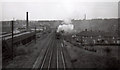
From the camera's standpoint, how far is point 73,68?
1380cm

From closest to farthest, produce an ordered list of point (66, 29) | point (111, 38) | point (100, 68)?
point (100, 68)
point (111, 38)
point (66, 29)

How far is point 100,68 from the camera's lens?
1320cm

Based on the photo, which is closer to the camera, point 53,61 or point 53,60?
point 53,61

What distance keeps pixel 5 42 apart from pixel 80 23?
85.1m

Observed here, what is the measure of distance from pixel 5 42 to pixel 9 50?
132cm

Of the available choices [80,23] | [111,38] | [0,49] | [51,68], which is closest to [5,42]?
[0,49]

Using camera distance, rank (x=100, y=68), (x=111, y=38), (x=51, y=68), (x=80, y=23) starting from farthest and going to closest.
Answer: (x=80, y=23), (x=111, y=38), (x=51, y=68), (x=100, y=68)

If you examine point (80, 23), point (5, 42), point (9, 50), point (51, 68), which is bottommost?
point (51, 68)

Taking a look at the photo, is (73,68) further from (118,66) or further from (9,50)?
(9,50)

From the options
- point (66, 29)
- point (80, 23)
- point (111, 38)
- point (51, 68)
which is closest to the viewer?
point (51, 68)

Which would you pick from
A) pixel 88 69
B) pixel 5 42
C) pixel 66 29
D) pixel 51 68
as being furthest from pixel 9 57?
pixel 66 29

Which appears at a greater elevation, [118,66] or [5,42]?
[5,42]

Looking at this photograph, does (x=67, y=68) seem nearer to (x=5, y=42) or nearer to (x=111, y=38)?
(x=5, y=42)

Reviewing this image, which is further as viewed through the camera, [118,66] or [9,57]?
[9,57]
